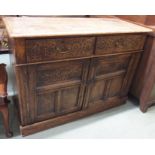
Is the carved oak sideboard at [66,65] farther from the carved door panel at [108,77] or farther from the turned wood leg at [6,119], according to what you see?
the turned wood leg at [6,119]

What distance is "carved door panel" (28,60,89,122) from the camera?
124 centimetres

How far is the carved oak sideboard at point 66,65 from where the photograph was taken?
1110mm

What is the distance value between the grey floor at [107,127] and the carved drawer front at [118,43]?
28.3 inches

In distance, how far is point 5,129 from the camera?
1.39 metres

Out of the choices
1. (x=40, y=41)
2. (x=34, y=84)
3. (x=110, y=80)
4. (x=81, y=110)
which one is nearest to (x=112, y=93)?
(x=110, y=80)

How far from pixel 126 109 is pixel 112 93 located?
300mm

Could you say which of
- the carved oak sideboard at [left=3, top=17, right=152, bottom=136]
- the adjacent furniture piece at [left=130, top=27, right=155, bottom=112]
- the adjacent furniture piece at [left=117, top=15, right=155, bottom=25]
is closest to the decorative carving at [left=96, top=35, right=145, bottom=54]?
the carved oak sideboard at [left=3, top=17, right=152, bottom=136]

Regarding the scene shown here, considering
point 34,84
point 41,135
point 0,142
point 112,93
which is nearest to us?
point 34,84

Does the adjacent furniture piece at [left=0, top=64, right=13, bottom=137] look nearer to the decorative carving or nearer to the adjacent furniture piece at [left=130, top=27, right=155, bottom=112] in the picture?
the decorative carving

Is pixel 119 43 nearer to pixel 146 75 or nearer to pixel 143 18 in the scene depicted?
pixel 146 75

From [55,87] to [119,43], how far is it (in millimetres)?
648
